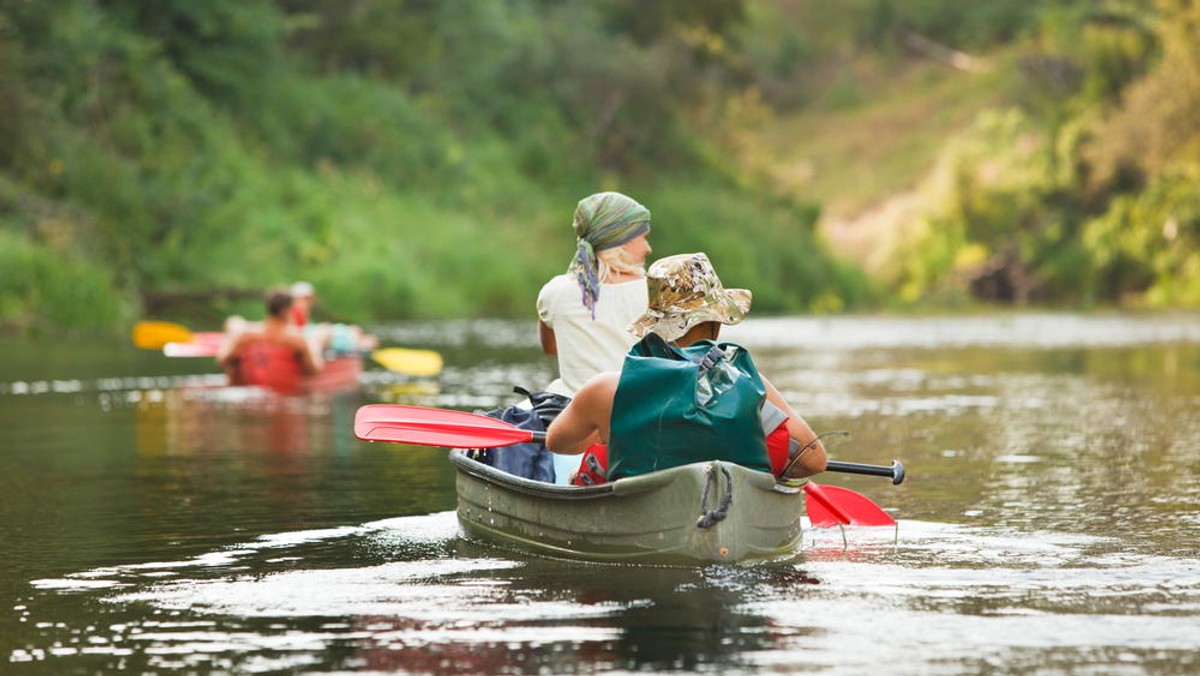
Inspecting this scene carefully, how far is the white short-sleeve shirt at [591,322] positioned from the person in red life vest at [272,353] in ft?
35.2

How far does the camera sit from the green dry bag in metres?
8.30

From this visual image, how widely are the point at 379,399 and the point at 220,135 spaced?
77.7ft

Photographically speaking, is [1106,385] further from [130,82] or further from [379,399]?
[130,82]

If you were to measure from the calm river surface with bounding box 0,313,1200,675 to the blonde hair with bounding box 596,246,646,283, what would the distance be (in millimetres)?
1386

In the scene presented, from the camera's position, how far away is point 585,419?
8648 mm

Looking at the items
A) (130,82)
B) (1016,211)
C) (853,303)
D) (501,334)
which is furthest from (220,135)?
(1016,211)

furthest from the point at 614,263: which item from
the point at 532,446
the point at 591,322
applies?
the point at 532,446

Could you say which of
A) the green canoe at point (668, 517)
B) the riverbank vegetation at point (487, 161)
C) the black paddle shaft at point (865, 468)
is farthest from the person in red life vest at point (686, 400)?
the riverbank vegetation at point (487, 161)

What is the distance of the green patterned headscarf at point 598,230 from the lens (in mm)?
9539

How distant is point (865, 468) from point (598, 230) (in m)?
1.65

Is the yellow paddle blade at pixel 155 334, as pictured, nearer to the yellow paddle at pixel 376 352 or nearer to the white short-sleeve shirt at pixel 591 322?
the yellow paddle at pixel 376 352

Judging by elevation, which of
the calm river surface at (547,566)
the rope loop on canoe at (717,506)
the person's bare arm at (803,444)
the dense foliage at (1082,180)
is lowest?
the calm river surface at (547,566)

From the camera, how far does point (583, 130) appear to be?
5619 cm

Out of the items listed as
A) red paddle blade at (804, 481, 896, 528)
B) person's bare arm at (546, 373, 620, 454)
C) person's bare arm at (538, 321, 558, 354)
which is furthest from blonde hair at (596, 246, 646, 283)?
red paddle blade at (804, 481, 896, 528)
